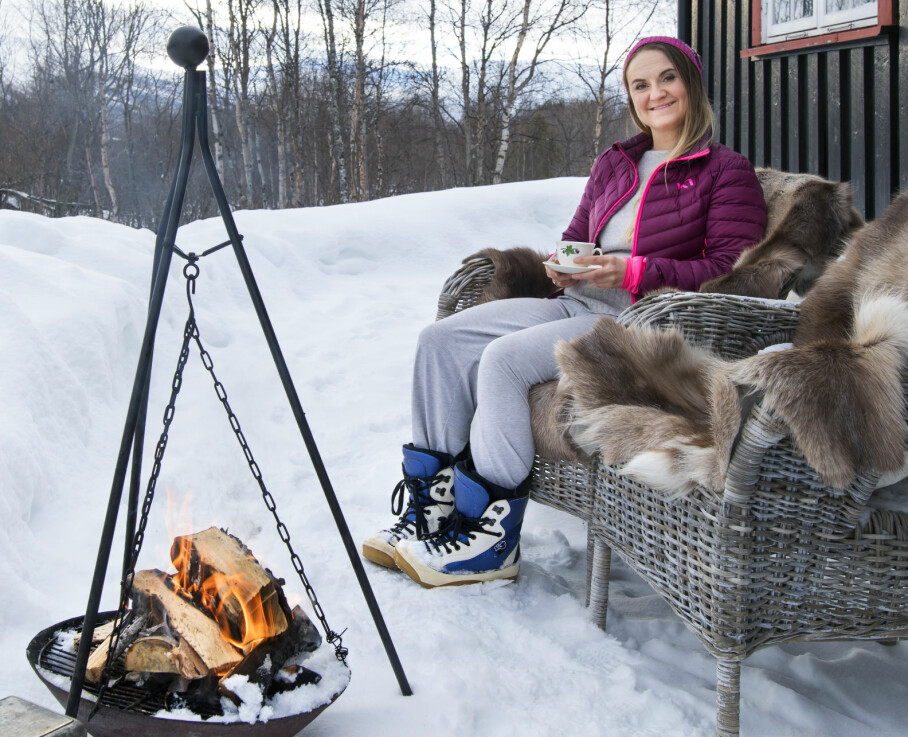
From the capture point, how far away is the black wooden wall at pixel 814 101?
321 cm

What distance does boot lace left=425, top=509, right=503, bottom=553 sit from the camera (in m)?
1.98

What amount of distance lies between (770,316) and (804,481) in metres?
0.64

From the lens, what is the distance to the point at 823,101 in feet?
11.8

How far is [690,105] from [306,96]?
15976 mm

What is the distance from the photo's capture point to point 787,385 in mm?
1088

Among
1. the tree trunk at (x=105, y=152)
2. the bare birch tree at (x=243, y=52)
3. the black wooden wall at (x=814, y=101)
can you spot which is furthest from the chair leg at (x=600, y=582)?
the tree trunk at (x=105, y=152)

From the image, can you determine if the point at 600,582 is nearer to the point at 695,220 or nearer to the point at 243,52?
the point at 695,220

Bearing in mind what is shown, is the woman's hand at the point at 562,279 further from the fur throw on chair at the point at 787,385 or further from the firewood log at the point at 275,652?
the firewood log at the point at 275,652

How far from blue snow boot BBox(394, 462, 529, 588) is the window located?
2.66 metres

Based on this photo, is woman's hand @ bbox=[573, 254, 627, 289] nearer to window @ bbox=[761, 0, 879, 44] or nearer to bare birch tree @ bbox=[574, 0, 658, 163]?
window @ bbox=[761, 0, 879, 44]

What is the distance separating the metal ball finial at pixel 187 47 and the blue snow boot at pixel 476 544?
1171 mm

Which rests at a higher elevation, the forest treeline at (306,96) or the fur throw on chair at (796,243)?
the forest treeline at (306,96)

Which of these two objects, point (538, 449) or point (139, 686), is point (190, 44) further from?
point (538, 449)

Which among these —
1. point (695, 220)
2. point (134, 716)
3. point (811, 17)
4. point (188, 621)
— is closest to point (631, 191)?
point (695, 220)
